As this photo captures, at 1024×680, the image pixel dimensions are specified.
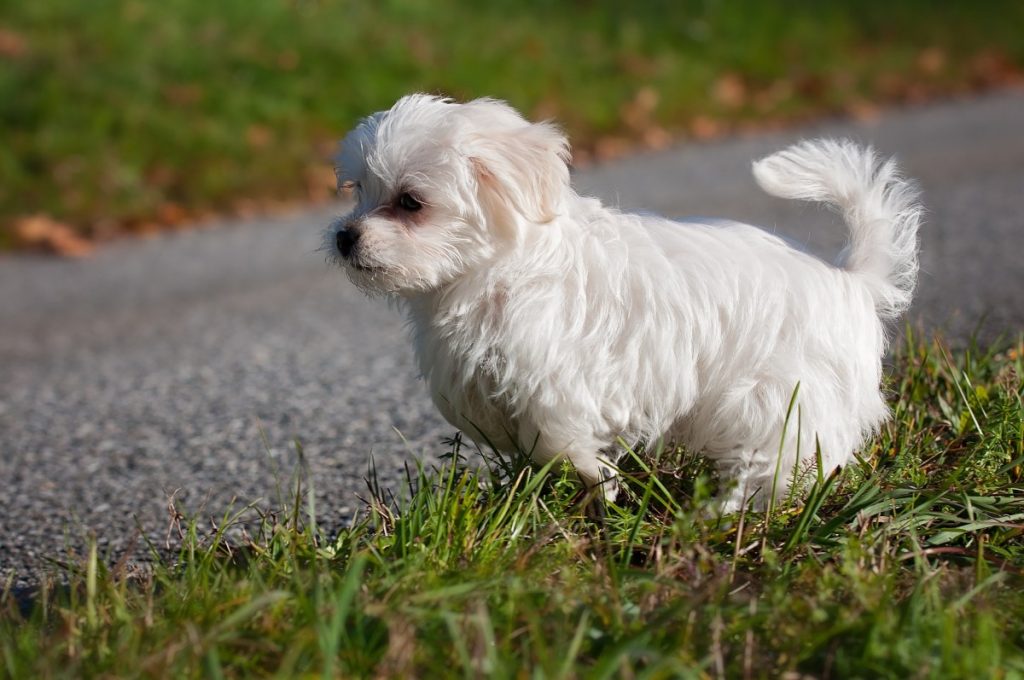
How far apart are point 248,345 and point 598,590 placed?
12.4ft

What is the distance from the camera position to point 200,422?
484 cm

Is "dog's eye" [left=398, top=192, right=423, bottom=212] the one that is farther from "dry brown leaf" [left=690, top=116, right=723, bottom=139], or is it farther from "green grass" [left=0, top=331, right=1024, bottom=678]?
"dry brown leaf" [left=690, top=116, right=723, bottom=139]

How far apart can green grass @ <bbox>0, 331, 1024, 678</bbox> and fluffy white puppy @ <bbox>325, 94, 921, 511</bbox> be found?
143mm

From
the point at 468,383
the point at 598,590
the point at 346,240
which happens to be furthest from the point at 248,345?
the point at 598,590

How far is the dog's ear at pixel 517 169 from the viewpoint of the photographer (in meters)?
3.11

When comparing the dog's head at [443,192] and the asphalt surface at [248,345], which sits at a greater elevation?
the dog's head at [443,192]

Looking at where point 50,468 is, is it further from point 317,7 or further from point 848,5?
point 848,5

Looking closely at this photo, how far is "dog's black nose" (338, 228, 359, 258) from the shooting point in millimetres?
3201

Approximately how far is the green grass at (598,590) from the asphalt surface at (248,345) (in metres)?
0.42

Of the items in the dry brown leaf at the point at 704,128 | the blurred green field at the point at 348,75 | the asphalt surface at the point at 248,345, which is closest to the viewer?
the asphalt surface at the point at 248,345

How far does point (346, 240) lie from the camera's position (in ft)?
10.6

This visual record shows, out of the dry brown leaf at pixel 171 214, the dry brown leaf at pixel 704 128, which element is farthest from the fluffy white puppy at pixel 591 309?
the dry brown leaf at pixel 704 128

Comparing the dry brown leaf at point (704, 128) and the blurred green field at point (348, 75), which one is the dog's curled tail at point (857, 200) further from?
the dry brown leaf at point (704, 128)

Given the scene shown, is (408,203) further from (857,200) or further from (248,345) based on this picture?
(248,345)
